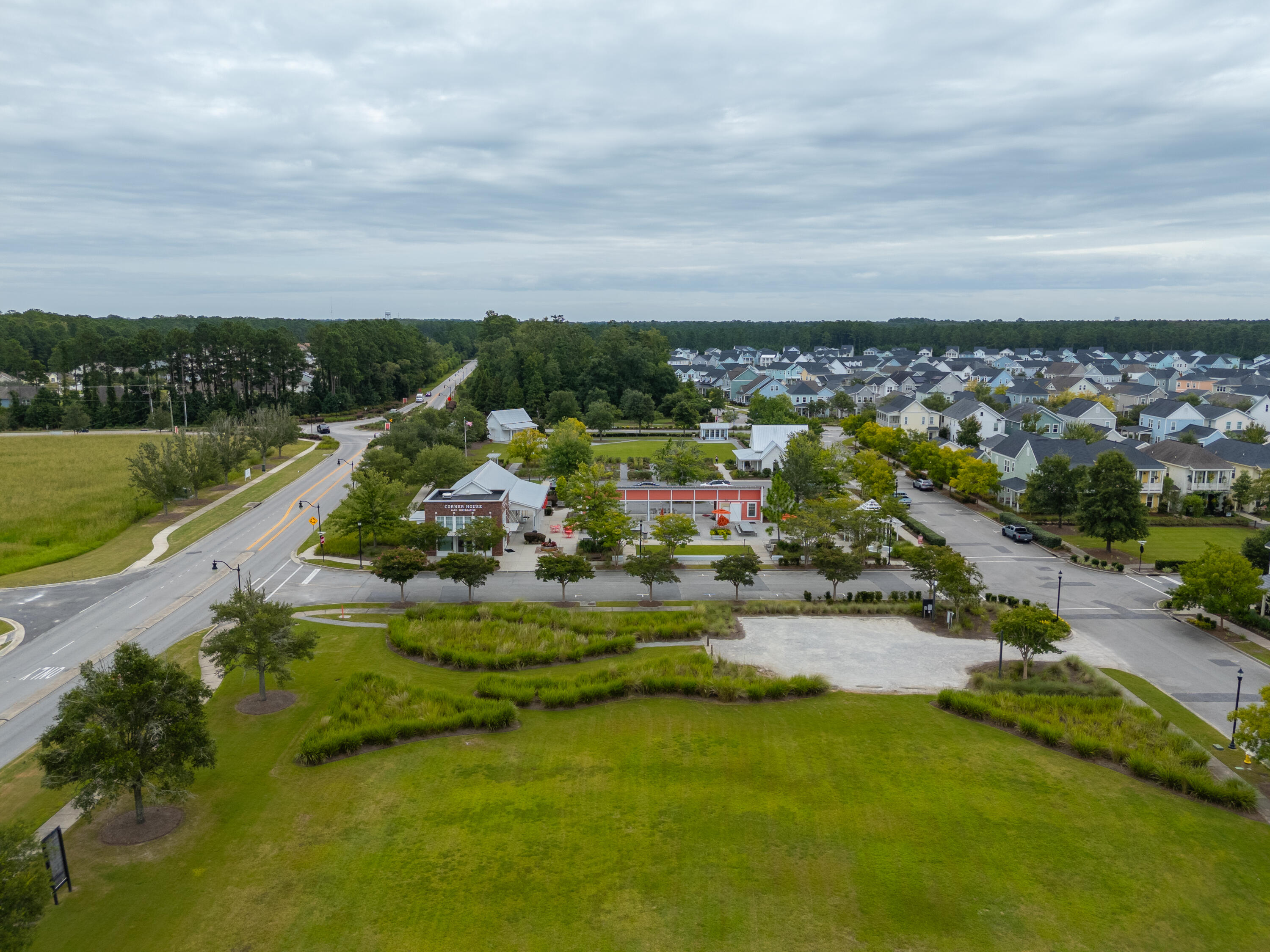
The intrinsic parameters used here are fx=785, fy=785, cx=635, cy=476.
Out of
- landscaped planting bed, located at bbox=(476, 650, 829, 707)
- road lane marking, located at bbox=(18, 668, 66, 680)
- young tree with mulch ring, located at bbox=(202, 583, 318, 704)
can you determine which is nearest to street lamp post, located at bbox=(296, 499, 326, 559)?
road lane marking, located at bbox=(18, 668, 66, 680)

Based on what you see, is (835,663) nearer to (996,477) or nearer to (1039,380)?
(996,477)

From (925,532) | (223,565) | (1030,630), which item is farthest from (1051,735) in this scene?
(223,565)

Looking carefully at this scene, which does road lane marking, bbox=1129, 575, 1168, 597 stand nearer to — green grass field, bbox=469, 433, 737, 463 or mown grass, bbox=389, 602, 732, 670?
mown grass, bbox=389, 602, 732, 670

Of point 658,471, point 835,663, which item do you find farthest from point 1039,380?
point 835,663

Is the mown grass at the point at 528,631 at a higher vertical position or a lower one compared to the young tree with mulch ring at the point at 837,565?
lower

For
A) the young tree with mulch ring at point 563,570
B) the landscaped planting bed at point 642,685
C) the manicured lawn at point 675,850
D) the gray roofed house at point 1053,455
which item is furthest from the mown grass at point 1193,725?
the gray roofed house at point 1053,455

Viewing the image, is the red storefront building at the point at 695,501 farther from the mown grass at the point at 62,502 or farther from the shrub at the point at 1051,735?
the mown grass at the point at 62,502
